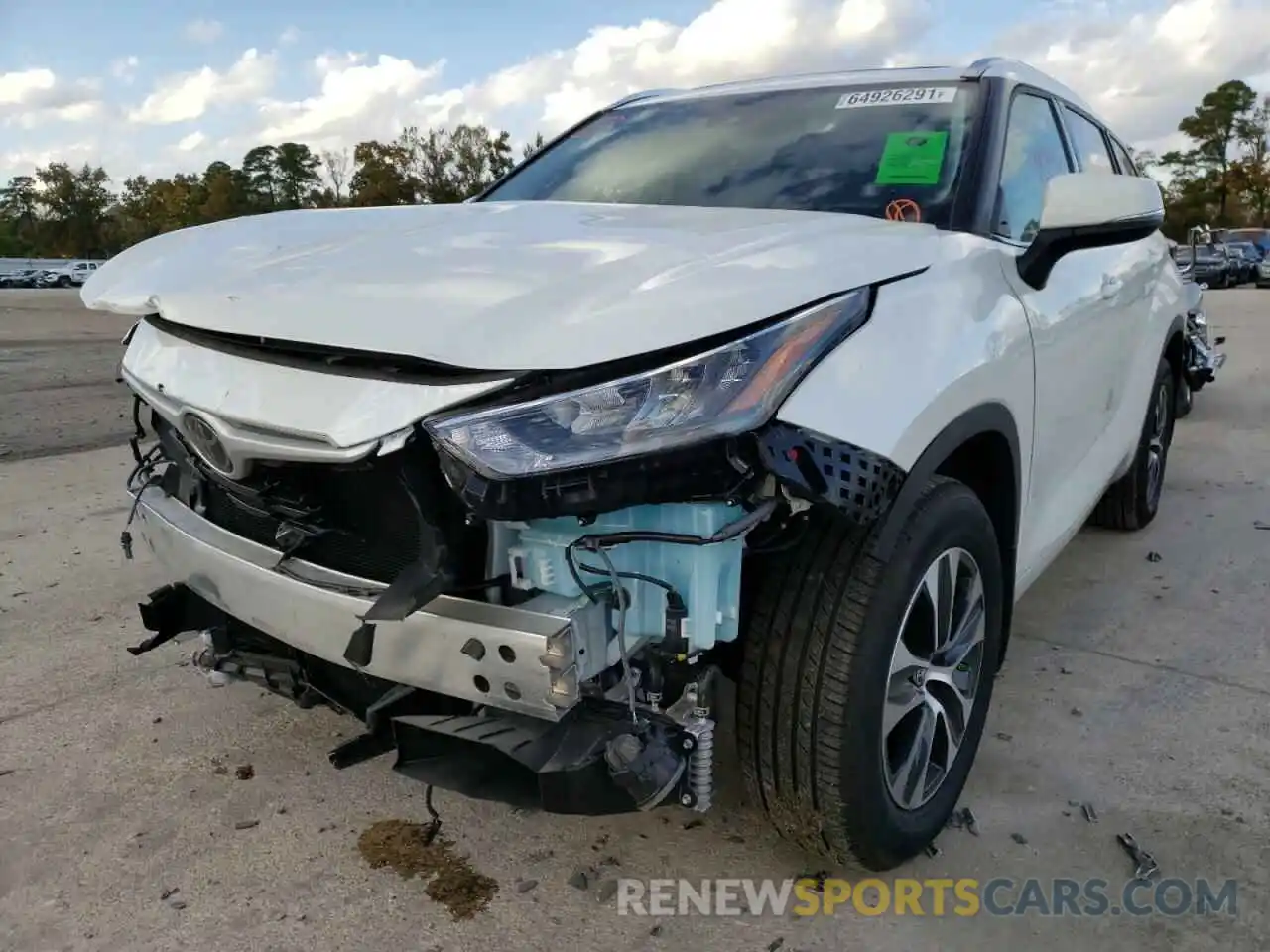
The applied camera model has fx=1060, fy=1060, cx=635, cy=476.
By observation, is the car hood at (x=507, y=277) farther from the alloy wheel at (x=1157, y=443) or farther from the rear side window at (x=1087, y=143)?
the alloy wheel at (x=1157, y=443)

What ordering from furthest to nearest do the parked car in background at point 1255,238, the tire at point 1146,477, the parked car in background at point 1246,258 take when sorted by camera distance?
the parked car in background at point 1255,238, the parked car in background at point 1246,258, the tire at point 1146,477

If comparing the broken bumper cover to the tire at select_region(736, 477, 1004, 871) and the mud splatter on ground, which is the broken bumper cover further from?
the mud splatter on ground

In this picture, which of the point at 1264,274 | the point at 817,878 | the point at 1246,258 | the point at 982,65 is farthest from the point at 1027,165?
the point at 1246,258

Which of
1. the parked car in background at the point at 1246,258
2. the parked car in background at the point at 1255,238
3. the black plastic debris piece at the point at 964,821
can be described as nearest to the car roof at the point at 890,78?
the black plastic debris piece at the point at 964,821

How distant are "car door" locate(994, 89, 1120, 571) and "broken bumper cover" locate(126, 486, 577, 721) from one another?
1480 millimetres

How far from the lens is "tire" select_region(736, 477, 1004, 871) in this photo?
1.98 meters

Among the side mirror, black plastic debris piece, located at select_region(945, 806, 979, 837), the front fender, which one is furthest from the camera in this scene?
black plastic debris piece, located at select_region(945, 806, 979, 837)

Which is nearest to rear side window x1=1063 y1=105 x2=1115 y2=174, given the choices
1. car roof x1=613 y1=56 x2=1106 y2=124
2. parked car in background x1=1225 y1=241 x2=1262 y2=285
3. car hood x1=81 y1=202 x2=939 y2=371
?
car roof x1=613 y1=56 x2=1106 y2=124

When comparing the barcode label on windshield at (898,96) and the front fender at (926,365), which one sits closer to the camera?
the front fender at (926,365)

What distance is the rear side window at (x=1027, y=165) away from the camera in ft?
9.05

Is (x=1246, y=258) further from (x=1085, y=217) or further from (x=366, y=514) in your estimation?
(x=366, y=514)

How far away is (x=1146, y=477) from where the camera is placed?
4711 mm

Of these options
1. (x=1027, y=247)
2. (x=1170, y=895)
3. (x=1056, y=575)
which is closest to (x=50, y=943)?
(x=1170, y=895)

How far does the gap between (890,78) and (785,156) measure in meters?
0.48
